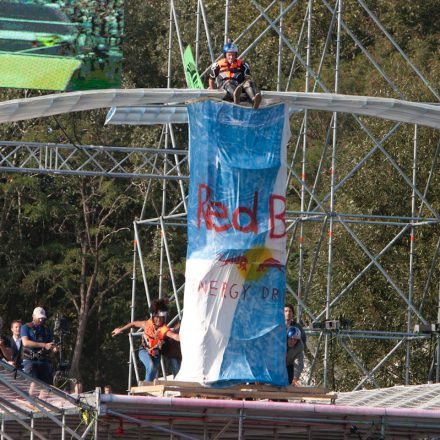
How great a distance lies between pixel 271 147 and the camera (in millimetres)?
20391

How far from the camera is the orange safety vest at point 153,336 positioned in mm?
20062

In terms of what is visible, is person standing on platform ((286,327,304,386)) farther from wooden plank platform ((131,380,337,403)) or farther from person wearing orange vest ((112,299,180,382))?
person wearing orange vest ((112,299,180,382))

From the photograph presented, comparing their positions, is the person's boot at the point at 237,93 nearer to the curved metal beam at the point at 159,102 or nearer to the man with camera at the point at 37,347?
the curved metal beam at the point at 159,102

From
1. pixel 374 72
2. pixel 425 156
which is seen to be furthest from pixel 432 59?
pixel 425 156

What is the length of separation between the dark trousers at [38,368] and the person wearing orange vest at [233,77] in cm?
363

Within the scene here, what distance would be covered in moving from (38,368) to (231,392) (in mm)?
2125

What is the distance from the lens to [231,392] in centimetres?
1928

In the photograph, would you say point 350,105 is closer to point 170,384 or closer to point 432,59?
point 170,384

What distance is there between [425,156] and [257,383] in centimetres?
1511

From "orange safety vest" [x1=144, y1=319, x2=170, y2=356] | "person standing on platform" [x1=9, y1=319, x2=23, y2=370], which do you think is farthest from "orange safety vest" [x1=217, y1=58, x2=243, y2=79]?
"person standing on platform" [x1=9, y1=319, x2=23, y2=370]

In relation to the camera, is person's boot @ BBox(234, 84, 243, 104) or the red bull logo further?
person's boot @ BBox(234, 84, 243, 104)

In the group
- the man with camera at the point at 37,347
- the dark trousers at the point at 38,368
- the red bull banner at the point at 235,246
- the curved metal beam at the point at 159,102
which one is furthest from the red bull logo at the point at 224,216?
the dark trousers at the point at 38,368

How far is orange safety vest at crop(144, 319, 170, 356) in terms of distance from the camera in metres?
20.1

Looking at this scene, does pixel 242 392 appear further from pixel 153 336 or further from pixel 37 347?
pixel 37 347
